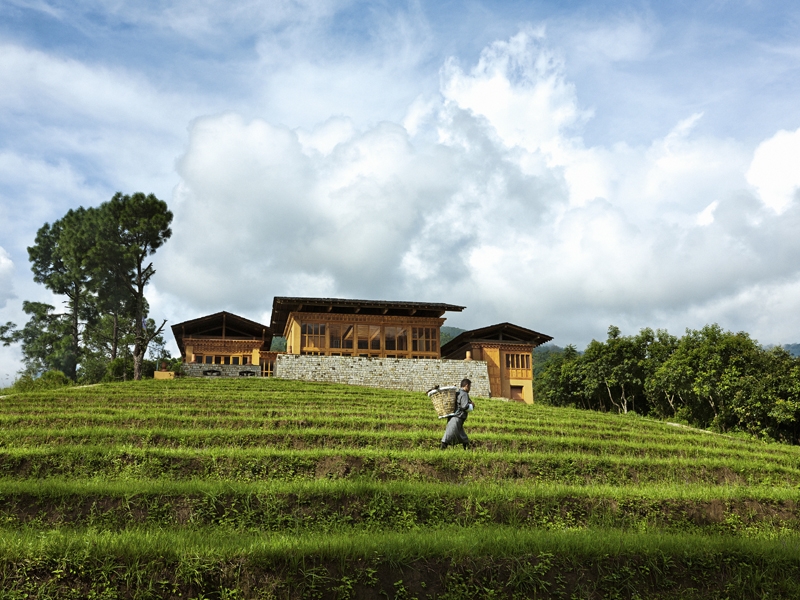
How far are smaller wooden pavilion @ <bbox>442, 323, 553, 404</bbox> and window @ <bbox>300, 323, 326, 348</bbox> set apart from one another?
1034 cm

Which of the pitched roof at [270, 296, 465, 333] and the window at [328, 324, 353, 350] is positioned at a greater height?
the pitched roof at [270, 296, 465, 333]

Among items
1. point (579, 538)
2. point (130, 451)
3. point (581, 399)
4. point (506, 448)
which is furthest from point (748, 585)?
point (581, 399)

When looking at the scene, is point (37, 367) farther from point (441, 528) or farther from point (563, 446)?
point (441, 528)

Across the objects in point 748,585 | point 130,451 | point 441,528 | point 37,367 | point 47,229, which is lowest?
point 748,585

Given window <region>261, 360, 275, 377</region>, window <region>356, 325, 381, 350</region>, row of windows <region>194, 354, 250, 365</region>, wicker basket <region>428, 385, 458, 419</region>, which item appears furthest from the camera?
window <region>261, 360, 275, 377</region>

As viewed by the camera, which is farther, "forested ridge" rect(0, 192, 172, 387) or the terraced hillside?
"forested ridge" rect(0, 192, 172, 387)

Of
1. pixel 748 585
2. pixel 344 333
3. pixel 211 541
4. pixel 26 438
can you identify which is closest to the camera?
pixel 211 541

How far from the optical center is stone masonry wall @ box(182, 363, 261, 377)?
3897 centimetres

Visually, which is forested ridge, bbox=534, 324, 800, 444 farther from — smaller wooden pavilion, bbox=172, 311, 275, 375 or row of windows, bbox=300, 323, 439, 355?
smaller wooden pavilion, bbox=172, 311, 275, 375

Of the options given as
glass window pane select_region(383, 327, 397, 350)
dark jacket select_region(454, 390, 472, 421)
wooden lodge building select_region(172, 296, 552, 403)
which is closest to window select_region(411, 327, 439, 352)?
wooden lodge building select_region(172, 296, 552, 403)

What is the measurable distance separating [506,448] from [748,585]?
8.75 m

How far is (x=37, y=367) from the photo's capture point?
190 ft

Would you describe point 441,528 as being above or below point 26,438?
below

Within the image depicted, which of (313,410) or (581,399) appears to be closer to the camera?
(313,410)
